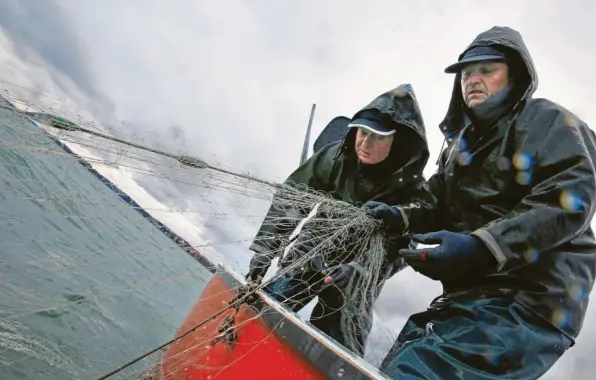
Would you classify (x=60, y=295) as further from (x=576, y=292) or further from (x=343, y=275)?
(x=576, y=292)

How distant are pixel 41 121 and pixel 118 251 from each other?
56.0 ft

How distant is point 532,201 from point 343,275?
6.24ft

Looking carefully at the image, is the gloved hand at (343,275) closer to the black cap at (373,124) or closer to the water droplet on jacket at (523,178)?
the black cap at (373,124)

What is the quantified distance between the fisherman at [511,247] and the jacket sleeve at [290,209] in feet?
6.21

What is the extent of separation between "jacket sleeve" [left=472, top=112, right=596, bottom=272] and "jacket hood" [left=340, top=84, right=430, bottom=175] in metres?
1.96

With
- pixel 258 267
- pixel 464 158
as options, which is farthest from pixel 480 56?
pixel 258 267

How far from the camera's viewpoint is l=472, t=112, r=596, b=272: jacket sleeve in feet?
5.38

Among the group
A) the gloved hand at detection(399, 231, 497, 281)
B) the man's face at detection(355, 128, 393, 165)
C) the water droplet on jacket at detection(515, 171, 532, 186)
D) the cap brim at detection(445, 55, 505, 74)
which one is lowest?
the gloved hand at detection(399, 231, 497, 281)

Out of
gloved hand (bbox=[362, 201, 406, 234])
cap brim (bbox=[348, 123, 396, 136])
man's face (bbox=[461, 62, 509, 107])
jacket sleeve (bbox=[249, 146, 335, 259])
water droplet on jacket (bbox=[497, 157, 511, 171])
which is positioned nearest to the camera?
water droplet on jacket (bbox=[497, 157, 511, 171])

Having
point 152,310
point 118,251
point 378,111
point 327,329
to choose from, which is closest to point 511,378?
point 327,329

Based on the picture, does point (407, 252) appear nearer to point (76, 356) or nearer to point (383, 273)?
point (383, 273)

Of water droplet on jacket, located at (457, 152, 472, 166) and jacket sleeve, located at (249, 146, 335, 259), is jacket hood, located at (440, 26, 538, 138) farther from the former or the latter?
jacket sleeve, located at (249, 146, 335, 259)

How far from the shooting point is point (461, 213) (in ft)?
7.93

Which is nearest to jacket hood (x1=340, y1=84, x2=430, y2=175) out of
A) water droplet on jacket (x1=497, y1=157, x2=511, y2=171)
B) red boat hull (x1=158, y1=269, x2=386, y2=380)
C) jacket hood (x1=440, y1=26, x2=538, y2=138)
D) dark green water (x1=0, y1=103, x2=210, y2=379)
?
jacket hood (x1=440, y1=26, x2=538, y2=138)
